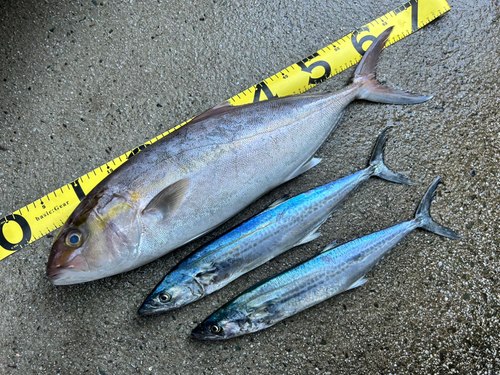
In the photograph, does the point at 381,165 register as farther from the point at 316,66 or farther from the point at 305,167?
the point at 316,66

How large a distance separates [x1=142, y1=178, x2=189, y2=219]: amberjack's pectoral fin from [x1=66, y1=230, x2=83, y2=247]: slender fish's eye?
331 millimetres

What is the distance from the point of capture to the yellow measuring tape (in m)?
1.98

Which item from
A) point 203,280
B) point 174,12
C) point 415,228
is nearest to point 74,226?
A: point 203,280

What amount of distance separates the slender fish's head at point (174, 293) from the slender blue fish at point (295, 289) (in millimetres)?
160

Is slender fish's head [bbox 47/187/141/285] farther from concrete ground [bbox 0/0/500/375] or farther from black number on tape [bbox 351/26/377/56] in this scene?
black number on tape [bbox 351/26/377/56]

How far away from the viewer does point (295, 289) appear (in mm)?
1765

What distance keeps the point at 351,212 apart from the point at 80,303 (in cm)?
171

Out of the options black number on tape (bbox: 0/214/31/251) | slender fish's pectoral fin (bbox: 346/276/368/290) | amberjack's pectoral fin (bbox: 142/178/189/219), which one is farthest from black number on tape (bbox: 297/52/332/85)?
black number on tape (bbox: 0/214/31/251)

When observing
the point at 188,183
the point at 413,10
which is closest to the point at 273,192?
the point at 188,183

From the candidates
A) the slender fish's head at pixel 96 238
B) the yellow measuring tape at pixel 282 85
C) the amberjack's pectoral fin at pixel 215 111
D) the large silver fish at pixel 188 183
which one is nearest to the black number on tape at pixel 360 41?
the yellow measuring tape at pixel 282 85

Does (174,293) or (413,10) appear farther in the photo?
(413,10)

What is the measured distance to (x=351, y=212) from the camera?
202cm

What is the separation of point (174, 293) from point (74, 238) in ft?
1.89

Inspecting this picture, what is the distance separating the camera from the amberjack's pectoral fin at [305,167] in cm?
190
